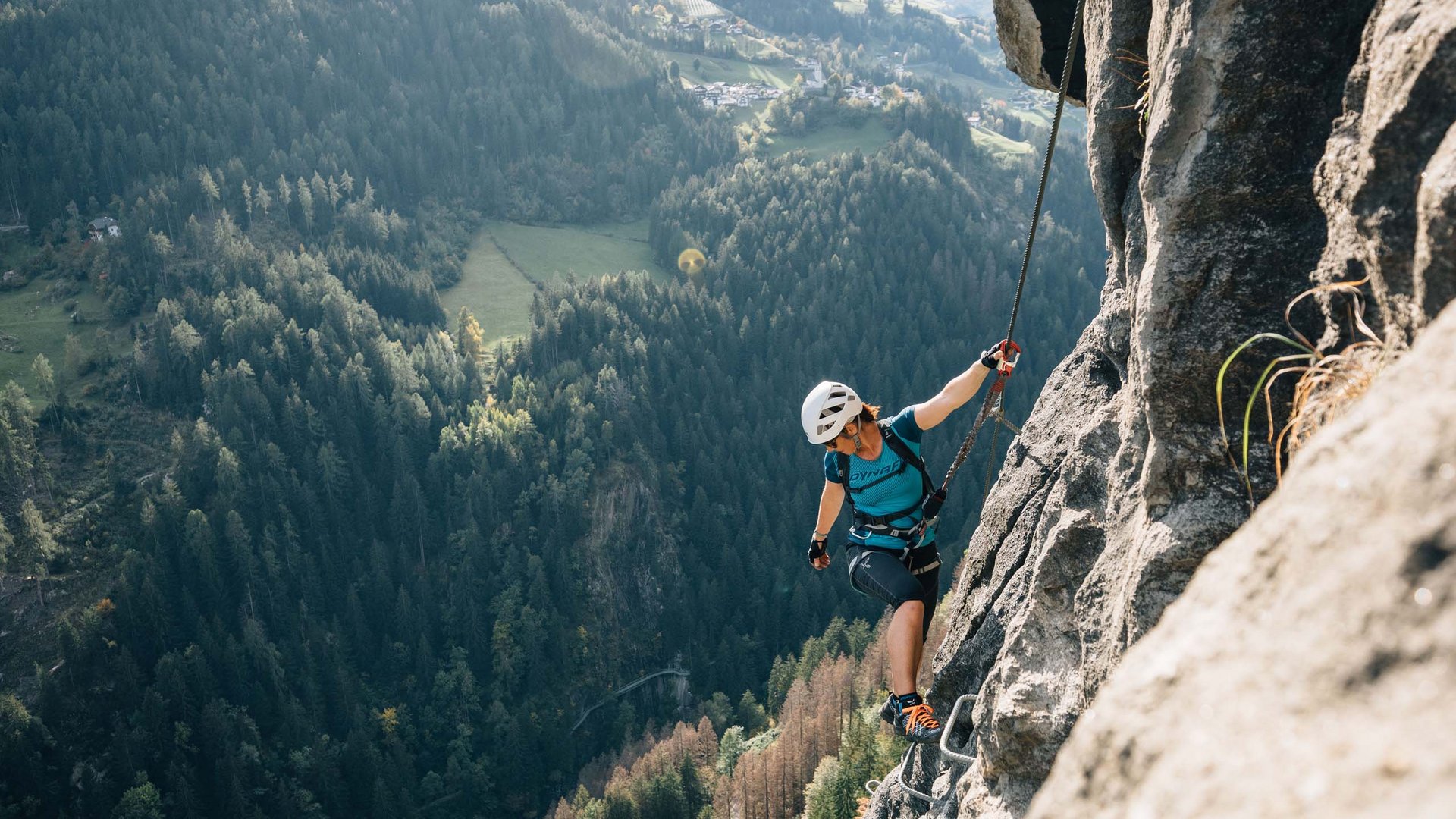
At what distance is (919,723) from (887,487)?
210cm

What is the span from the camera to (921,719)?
9.25 m

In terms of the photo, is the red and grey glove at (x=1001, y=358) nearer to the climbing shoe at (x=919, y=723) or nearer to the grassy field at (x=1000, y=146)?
the climbing shoe at (x=919, y=723)

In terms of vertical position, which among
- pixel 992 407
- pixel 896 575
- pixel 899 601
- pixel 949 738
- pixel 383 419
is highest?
pixel 992 407

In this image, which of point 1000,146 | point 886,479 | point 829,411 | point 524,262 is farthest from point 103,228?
point 886,479

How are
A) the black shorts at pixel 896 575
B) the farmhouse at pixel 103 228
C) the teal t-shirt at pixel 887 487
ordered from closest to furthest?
the black shorts at pixel 896 575
the teal t-shirt at pixel 887 487
the farmhouse at pixel 103 228

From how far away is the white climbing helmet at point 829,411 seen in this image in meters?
9.42

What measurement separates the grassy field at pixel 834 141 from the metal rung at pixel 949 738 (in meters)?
172

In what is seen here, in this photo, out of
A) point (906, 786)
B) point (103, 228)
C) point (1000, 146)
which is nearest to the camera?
point (906, 786)

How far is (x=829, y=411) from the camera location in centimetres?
946

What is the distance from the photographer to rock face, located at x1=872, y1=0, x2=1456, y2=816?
4152mm

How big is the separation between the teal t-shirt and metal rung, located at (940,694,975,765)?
1474 mm

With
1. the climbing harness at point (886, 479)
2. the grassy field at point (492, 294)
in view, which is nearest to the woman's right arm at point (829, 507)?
the climbing harness at point (886, 479)

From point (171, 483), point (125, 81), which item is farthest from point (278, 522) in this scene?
point (125, 81)

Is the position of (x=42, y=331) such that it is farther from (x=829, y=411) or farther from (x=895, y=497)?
(x=895, y=497)
